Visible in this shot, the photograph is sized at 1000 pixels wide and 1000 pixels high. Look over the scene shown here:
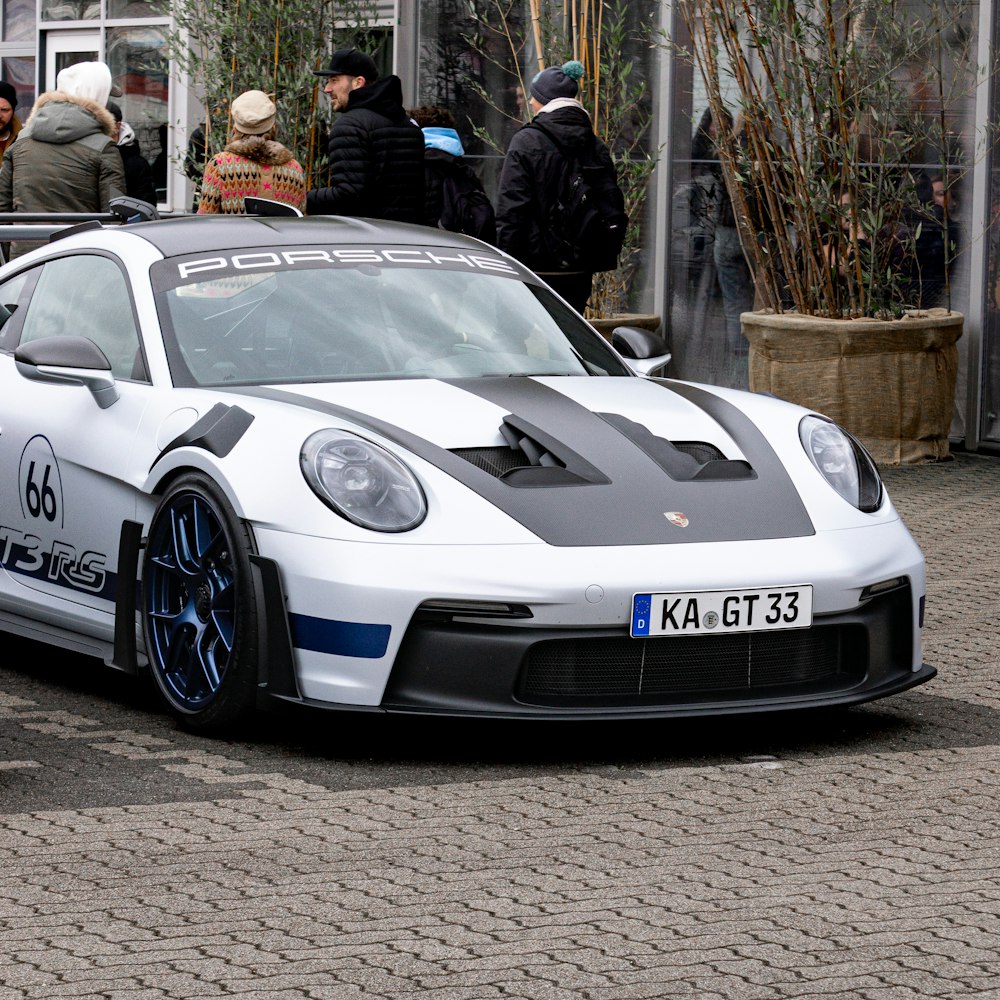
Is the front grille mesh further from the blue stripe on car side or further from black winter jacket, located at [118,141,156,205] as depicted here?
black winter jacket, located at [118,141,156,205]

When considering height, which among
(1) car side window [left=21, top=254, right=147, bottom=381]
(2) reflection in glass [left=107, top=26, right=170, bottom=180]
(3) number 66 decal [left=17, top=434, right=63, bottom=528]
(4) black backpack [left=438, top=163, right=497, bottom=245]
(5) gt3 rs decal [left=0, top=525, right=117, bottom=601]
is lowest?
(5) gt3 rs decal [left=0, top=525, right=117, bottom=601]

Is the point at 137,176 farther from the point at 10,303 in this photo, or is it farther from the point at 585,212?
the point at 10,303

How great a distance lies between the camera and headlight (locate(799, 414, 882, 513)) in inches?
226

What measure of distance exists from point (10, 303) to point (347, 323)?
143 cm

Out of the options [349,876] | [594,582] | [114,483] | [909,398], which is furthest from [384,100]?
[349,876]

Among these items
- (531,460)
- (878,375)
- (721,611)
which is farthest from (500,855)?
(878,375)

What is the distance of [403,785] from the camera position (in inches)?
200

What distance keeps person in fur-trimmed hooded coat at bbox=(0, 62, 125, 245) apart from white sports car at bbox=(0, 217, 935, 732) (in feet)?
17.8

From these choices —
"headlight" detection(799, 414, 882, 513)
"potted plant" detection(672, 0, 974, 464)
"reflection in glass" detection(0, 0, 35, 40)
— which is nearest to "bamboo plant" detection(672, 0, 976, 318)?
"potted plant" detection(672, 0, 974, 464)

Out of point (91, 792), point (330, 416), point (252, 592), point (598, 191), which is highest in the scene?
point (598, 191)

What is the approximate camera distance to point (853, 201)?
11766mm

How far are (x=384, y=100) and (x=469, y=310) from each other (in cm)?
484

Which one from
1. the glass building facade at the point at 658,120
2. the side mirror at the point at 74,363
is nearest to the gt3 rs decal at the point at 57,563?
the side mirror at the point at 74,363

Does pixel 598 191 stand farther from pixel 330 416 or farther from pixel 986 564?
pixel 330 416
